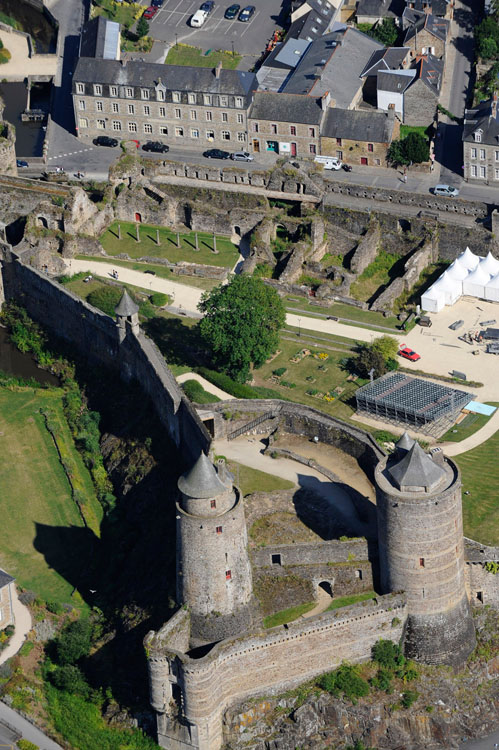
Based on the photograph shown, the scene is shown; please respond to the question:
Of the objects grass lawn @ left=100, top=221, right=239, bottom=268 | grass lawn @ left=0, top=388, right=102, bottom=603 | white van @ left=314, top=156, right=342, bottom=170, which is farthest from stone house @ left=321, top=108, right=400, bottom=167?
grass lawn @ left=0, top=388, right=102, bottom=603

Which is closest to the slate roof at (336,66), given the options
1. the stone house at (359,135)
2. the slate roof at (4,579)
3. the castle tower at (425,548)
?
the stone house at (359,135)

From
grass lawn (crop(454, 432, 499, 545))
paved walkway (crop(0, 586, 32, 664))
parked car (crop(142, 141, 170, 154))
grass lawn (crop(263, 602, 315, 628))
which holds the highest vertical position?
parked car (crop(142, 141, 170, 154))

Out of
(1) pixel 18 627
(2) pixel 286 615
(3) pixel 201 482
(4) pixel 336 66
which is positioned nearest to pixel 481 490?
(2) pixel 286 615

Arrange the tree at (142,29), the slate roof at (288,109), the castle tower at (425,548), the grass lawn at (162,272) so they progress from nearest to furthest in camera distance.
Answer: the castle tower at (425,548) < the grass lawn at (162,272) < the slate roof at (288,109) < the tree at (142,29)

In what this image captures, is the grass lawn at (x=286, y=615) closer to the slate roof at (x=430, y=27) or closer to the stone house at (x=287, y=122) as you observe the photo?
the stone house at (x=287, y=122)

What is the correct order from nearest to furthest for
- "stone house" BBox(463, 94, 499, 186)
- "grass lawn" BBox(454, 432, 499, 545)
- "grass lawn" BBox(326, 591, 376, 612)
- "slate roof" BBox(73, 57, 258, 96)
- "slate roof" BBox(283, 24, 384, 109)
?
"grass lawn" BBox(326, 591, 376, 612) < "grass lawn" BBox(454, 432, 499, 545) < "stone house" BBox(463, 94, 499, 186) < "slate roof" BBox(73, 57, 258, 96) < "slate roof" BBox(283, 24, 384, 109)

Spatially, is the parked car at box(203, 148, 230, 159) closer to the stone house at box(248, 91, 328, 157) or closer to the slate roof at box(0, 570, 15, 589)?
the stone house at box(248, 91, 328, 157)

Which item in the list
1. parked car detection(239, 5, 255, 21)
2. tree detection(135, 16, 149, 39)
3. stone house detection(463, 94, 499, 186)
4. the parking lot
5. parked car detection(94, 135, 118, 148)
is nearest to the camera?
stone house detection(463, 94, 499, 186)
